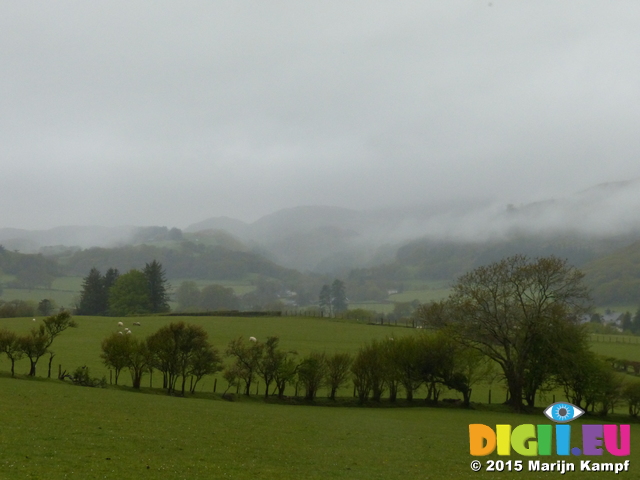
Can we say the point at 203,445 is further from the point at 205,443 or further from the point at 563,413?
the point at 563,413

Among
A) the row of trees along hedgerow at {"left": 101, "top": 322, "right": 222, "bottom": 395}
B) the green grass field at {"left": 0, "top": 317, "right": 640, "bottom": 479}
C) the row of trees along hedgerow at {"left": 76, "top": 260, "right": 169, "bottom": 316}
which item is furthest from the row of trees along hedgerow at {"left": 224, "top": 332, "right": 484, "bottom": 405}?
the row of trees along hedgerow at {"left": 76, "top": 260, "right": 169, "bottom": 316}

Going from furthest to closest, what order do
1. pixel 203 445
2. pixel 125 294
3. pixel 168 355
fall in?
pixel 125 294
pixel 168 355
pixel 203 445

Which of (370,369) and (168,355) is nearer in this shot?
(168,355)

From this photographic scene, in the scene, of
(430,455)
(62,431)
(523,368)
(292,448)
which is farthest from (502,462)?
(523,368)

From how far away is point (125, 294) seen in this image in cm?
14412

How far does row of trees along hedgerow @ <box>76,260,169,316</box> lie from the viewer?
470ft

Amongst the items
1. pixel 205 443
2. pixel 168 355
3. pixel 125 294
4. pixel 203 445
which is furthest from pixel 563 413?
pixel 125 294

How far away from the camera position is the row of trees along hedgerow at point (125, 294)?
470ft

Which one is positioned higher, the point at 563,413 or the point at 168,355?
the point at 168,355

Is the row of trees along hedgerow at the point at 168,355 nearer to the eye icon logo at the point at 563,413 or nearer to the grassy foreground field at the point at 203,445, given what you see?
the grassy foreground field at the point at 203,445

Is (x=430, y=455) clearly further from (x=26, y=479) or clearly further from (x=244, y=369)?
(x=244, y=369)

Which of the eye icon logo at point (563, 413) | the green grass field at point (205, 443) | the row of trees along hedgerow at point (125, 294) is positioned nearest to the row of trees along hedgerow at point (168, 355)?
the green grass field at point (205, 443)

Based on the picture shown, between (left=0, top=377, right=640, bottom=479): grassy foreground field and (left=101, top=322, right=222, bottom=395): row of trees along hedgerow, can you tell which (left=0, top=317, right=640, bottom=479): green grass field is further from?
(left=101, top=322, right=222, bottom=395): row of trees along hedgerow

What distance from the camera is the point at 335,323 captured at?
11662cm
